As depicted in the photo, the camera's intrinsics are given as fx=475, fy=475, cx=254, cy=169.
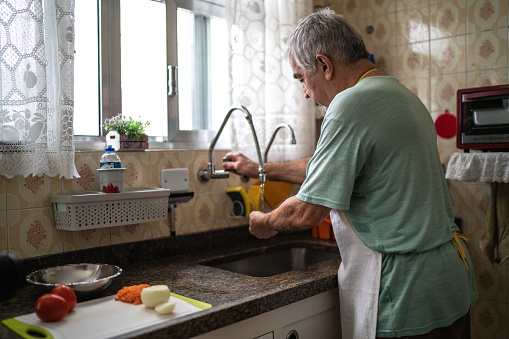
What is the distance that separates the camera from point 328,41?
4.52 feet

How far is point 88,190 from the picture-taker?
1.64 meters

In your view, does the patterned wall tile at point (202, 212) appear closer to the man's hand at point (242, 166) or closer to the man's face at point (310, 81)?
the man's hand at point (242, 166)

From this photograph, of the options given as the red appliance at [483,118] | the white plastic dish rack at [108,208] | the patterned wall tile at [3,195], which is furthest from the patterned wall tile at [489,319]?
the patterned wall tile at [3,195]

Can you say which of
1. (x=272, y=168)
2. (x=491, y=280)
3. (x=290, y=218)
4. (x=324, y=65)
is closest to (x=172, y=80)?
(x=272, y=168)

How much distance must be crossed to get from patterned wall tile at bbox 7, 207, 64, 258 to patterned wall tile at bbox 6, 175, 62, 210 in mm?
21

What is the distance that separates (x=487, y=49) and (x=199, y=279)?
5.16 feet

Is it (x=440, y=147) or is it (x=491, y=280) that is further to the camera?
(x=440, y=147)

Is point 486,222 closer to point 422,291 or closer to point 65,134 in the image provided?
point 422,291

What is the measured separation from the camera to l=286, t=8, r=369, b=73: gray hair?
1375 mm

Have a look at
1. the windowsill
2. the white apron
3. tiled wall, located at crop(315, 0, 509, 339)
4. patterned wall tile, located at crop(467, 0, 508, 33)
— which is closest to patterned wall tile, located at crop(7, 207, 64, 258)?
the windowsill

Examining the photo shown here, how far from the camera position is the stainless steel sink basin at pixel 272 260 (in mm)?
1898

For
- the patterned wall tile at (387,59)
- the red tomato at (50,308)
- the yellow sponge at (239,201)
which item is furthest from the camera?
the patterned wall tile at (387,59)

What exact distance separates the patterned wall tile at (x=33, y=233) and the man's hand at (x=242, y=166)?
2.29ft

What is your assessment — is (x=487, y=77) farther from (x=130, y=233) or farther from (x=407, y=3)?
(x=130, y=233)
